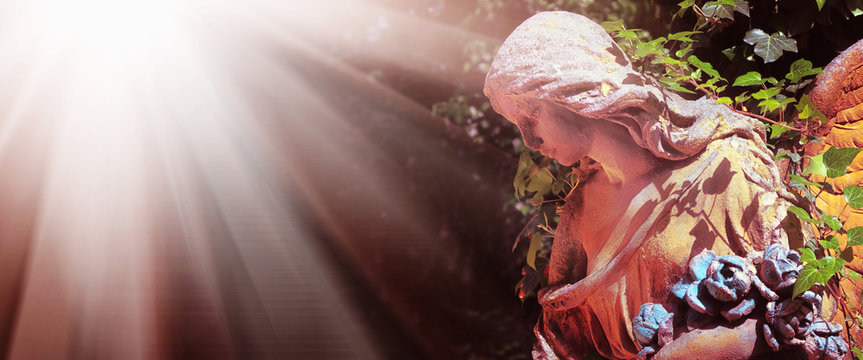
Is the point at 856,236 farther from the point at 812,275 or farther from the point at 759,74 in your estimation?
the point at 759,74

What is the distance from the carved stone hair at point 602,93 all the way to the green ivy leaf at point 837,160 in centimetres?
6

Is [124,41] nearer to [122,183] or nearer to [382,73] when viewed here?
[122,183]

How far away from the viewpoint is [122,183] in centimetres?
363

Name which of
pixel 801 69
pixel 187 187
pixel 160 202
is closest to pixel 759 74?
pixel 801 69

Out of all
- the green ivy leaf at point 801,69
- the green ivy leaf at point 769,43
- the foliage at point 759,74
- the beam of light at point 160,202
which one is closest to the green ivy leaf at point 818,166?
the foliage at point 759,74

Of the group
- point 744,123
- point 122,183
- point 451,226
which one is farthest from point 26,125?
point 744,123

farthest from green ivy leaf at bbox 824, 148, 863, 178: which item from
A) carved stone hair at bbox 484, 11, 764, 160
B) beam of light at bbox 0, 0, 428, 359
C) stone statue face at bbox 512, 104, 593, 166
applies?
beam of light at bbox 0, 0, 428, 359

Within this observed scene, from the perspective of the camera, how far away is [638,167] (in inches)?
38.2

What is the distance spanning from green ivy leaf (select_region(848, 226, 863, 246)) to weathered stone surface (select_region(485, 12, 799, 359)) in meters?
0.09

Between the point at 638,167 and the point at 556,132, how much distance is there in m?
0.14

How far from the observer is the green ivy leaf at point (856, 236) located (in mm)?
861

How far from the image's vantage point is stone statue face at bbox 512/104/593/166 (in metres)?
0.96

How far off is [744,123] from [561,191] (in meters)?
0.41

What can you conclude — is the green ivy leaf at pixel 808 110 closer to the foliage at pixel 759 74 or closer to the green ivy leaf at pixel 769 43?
the foliage at pixel 759 74
